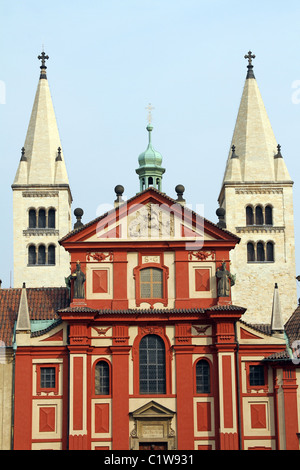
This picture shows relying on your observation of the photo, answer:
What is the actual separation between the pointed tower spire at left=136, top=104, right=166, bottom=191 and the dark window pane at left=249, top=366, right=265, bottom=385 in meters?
12.6

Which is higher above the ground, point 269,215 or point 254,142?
point 254,142

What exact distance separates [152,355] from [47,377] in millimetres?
4694

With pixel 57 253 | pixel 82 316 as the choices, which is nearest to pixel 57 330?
pixel 82 316

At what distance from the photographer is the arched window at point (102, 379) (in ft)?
152

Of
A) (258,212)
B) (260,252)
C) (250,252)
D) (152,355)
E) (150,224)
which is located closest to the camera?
(152,355)

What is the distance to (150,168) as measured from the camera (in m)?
54.8

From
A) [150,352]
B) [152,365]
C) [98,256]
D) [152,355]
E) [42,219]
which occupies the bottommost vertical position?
[152,365]

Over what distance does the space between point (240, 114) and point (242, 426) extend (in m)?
37.7

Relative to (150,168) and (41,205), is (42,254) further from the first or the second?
(150,168)

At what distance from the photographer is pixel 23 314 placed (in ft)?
154

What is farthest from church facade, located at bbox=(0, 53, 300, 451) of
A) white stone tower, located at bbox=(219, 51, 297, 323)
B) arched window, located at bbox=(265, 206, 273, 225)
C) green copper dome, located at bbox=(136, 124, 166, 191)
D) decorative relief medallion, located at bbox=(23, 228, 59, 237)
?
arched window, located at bbox=(265, 206, 273, 225)

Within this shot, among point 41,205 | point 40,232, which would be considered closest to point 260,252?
point 40,232

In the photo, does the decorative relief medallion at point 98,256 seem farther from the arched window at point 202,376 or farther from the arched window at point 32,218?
the arched window at point 32,218
